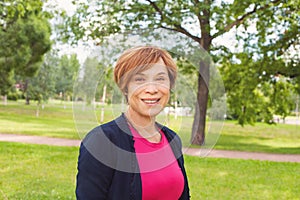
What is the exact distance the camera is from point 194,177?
7812mm

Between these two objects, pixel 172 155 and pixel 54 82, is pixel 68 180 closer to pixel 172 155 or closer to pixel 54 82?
pixel 172 155

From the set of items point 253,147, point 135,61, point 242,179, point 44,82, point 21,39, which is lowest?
point 253,147

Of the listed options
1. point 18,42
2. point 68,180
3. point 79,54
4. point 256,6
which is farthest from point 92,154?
point 18,42

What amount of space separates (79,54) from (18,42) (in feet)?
72.9

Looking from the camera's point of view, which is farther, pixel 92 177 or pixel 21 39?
pixel 21 39

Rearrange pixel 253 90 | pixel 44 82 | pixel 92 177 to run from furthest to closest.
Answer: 1. pixel 44 82
2. pixel 253 90
3. pixel 92 177

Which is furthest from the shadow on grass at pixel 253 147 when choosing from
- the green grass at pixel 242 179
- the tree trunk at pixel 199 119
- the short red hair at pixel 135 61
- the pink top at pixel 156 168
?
the short red hair at pixel 135 61

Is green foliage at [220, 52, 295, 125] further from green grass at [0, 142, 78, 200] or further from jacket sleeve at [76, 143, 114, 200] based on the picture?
jacket sleeve at [76, 143, 114, 200]

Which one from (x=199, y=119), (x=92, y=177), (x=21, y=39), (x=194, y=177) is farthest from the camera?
(x=21, y=39)

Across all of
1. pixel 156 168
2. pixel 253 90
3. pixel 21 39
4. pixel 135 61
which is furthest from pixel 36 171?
pixel 21 39

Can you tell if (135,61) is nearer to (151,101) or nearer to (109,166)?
(151,101)

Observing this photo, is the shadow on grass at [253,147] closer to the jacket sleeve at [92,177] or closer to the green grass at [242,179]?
the green grass at [242,179]

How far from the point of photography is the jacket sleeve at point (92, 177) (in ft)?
4.75

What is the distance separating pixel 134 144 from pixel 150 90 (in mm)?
246
